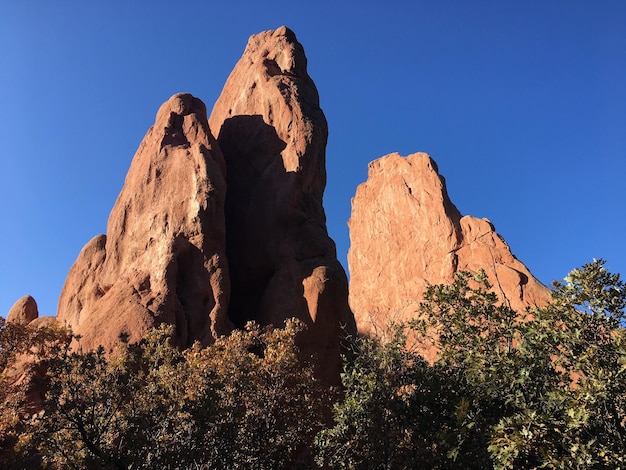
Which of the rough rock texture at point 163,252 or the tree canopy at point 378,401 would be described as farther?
the rough rock texture at point 163,252

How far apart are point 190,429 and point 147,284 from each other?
36.4 ft

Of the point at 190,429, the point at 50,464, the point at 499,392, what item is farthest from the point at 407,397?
the point at 50,464

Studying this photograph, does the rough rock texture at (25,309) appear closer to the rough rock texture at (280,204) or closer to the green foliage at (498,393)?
the rough rock texture at (280,204)

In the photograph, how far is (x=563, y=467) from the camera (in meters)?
8.28

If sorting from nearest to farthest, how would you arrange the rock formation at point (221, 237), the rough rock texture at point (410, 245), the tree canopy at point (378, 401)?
the tree canopy at point (378, 401) → the rock formation at point (221, 237) → the rough rock texture at point (410, 245)

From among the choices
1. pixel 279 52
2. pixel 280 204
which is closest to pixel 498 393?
pixel 280 204

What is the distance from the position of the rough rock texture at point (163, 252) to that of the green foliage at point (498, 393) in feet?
30.5

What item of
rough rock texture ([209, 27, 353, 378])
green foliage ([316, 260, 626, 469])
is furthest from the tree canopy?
rough rock texture ([209, 27, 353, 378])

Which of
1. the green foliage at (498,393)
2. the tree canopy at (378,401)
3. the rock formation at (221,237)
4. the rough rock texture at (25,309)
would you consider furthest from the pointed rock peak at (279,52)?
the green foliage at (498,393)

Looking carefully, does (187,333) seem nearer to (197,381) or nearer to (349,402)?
(197,381)

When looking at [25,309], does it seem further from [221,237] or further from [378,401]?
[378,401]

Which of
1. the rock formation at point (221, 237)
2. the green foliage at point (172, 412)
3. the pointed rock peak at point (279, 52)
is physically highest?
the pointed rock peak at point (279, 52)

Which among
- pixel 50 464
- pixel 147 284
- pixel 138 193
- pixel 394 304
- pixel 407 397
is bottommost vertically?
pixel 50 464

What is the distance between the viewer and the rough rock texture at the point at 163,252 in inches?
785
